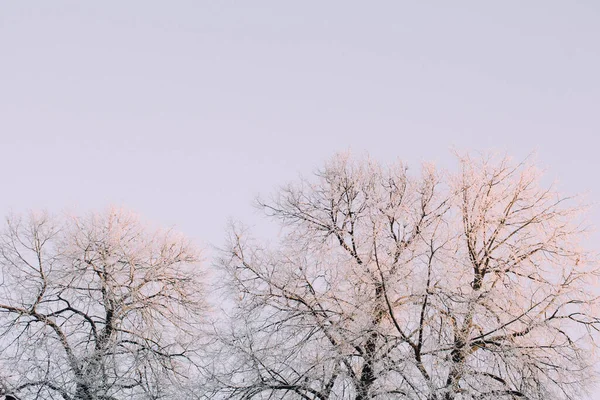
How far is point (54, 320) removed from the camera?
22281 mm

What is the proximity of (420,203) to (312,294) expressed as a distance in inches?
151

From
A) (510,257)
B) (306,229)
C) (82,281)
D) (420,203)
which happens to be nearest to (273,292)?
(306,229)

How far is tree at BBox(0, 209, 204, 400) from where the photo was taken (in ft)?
69.4

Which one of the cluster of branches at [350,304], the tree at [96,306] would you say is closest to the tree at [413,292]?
the cluster of branches at [350,304]

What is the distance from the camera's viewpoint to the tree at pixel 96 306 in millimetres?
→ 21156

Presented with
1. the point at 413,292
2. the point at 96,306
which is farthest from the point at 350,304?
the point at 96,306

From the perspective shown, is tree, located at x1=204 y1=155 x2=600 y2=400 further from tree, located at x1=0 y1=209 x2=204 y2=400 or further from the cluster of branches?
tree, located at x1=0 y1=209 x2=204 y2=400

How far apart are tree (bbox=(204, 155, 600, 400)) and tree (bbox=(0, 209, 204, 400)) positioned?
5.19m

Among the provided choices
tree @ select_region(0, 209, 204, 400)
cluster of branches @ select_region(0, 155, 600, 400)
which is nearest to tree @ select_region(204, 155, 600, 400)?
cluster of branches @ select_region(0, 155, 600, 400)

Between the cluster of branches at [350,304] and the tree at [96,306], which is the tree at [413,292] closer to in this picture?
the cluster of branches at [350,304]

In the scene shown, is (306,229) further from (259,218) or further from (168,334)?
(168,334)

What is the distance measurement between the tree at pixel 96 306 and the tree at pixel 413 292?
5.19 m

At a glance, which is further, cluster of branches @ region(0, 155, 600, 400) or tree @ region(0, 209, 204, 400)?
tree @ region(0, 209, 204, 400)

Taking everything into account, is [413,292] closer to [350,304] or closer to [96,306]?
[350,304]
